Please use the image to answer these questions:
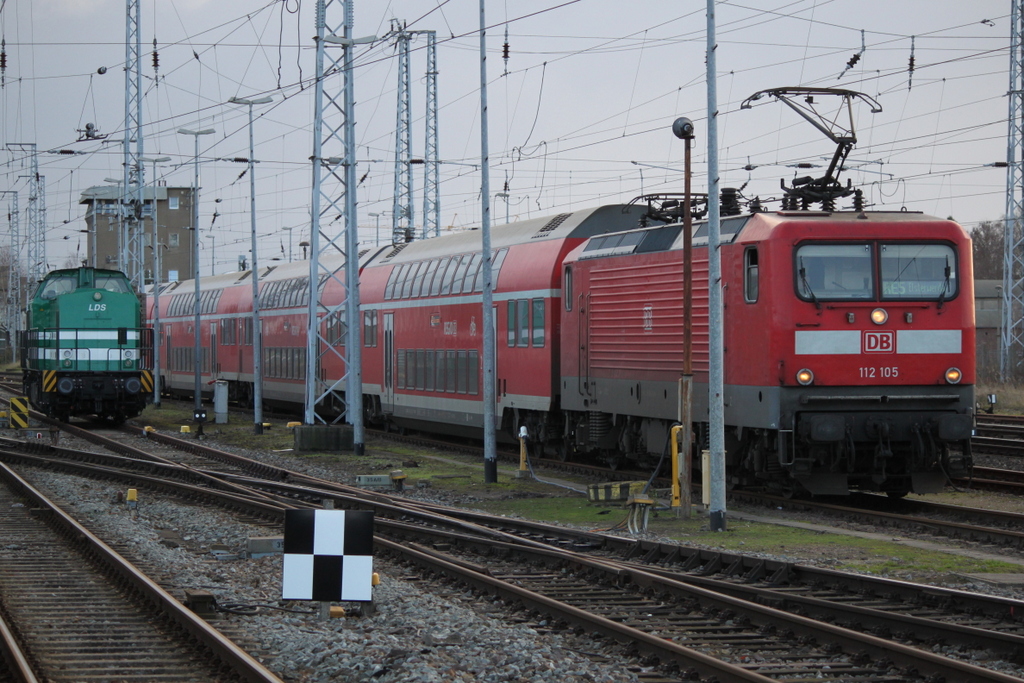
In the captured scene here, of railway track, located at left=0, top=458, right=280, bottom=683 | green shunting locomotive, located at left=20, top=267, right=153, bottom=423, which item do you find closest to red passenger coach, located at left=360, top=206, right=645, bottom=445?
green shunting locomotive, located at left=20, top=267, right=153, bottom=423

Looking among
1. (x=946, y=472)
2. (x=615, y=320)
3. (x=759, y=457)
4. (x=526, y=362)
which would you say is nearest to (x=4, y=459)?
(x=526, y=362)

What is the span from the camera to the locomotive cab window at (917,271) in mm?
15641

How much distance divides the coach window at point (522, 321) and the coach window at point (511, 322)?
0.62 feet

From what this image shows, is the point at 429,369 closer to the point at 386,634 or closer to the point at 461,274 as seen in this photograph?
the point at 461,274

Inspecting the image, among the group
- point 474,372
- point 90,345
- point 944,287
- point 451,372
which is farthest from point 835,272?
point 90,345

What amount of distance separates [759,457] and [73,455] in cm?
1488

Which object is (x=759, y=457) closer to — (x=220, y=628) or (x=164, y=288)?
(x=220, y=628)

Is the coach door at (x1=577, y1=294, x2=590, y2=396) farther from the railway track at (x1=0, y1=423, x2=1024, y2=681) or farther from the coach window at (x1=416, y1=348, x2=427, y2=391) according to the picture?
the coach window at (x1=416, y1=348, x2=427, y2=391)

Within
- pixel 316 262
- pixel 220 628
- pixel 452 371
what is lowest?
pixel 220 628

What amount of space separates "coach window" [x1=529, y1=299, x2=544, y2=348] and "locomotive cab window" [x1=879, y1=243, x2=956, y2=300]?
7.70 metres

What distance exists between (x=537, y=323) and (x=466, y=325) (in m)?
3.07

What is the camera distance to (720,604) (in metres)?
9.91

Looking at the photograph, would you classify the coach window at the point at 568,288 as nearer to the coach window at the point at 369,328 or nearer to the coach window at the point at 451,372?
the coach window at the point at 451,372

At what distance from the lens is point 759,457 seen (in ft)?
53.0
